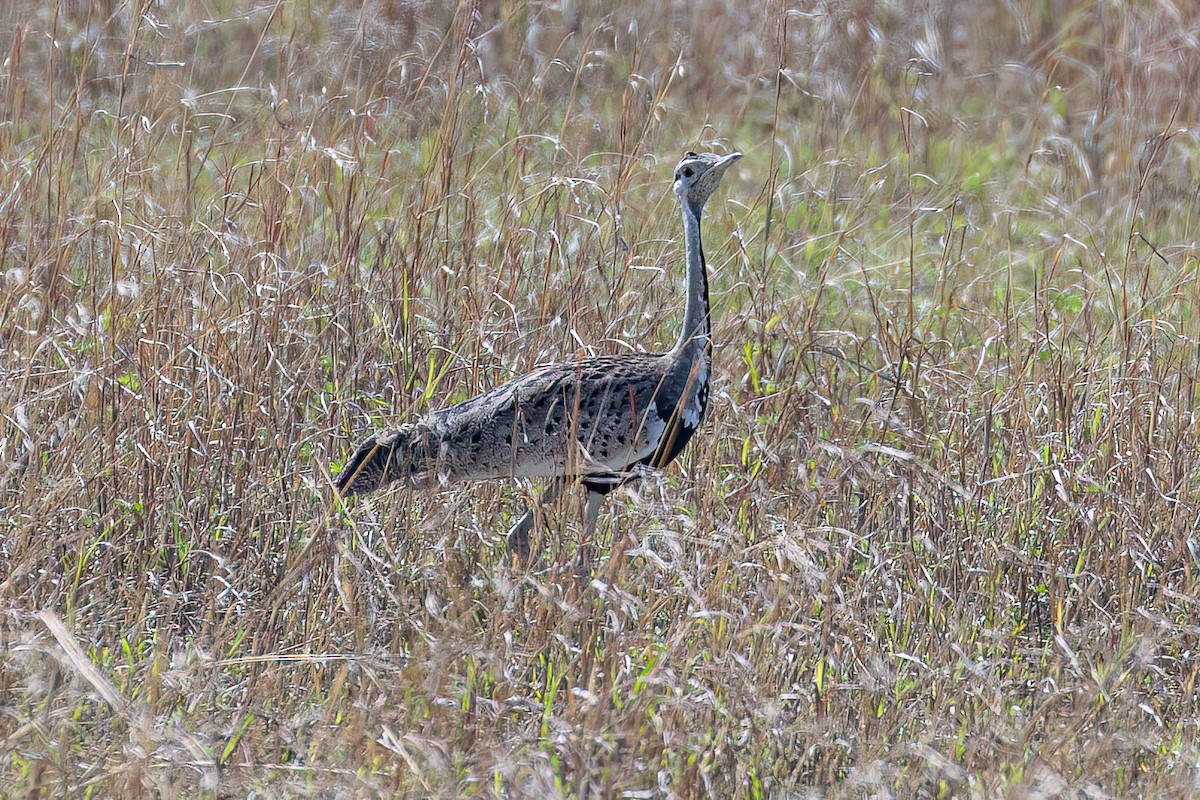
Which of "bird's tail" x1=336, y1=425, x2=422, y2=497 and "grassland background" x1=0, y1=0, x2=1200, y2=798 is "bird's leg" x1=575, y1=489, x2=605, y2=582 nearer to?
"grassland background" x1=0, y1=0, x2=1200, y2=798

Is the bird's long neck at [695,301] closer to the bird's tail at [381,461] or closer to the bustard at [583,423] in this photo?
the bustard at [583,423]

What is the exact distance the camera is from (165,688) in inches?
113

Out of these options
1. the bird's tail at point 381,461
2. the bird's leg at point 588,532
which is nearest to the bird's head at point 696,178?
the bird's leg at point 588,532

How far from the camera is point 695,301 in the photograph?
13.0ft

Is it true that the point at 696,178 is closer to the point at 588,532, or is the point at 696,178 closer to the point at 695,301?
the point at 695,301

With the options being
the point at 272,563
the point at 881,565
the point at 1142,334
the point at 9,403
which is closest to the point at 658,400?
the point at 881,565

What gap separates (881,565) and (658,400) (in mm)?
813

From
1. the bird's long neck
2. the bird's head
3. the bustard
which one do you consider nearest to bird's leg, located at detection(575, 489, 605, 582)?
the bustard

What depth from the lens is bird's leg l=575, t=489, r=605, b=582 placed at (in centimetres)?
329

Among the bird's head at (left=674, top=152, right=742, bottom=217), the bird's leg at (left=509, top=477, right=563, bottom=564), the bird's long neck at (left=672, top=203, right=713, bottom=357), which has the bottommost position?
the bird's leg at (left=509, top=477, right=563, bottom=564)

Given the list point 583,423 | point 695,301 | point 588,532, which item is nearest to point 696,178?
point 695,301

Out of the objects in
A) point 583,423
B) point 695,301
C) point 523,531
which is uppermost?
point 695,301

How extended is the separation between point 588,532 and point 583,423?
38 cm

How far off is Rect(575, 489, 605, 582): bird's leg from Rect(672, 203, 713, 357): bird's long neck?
44 centimetres
